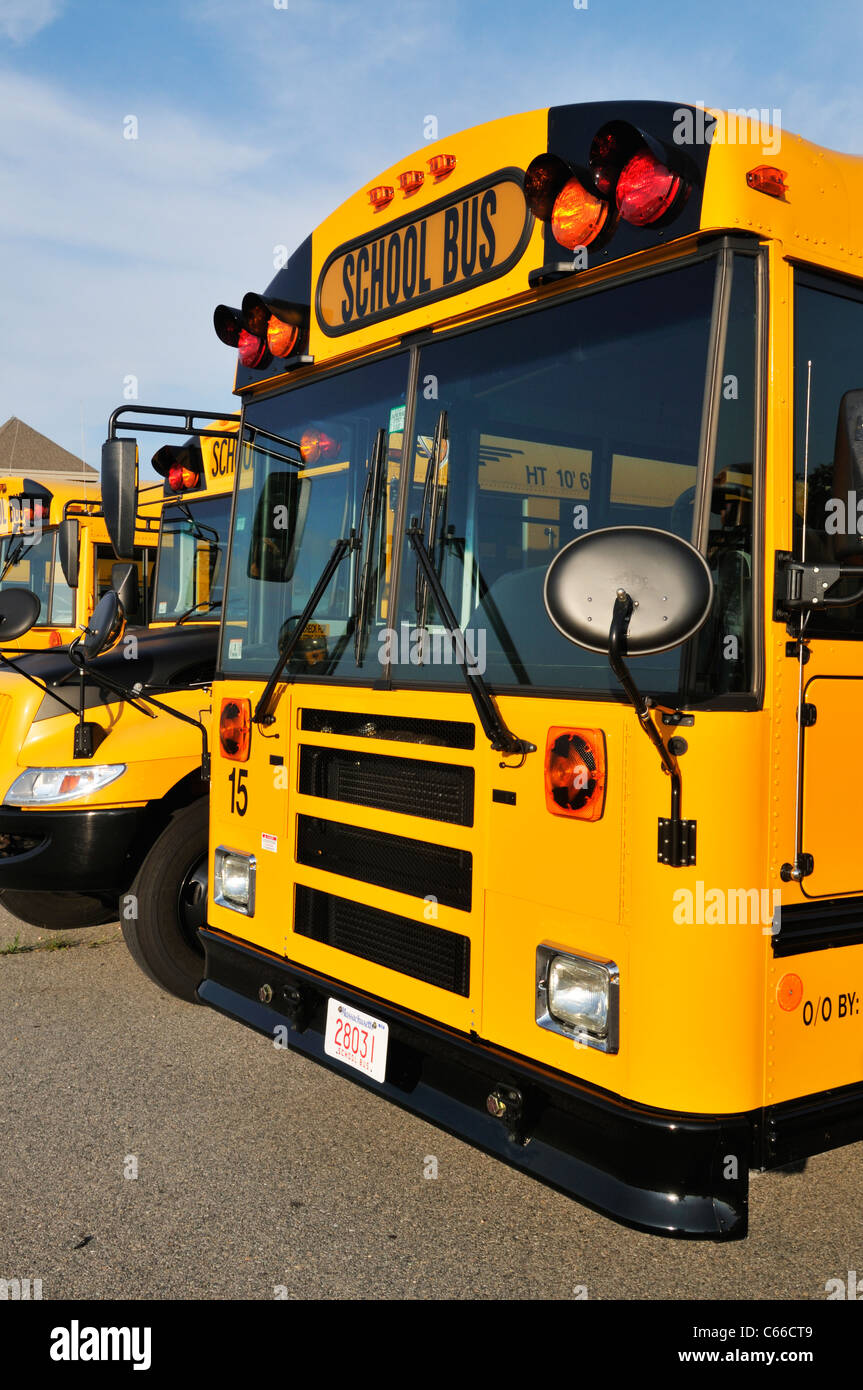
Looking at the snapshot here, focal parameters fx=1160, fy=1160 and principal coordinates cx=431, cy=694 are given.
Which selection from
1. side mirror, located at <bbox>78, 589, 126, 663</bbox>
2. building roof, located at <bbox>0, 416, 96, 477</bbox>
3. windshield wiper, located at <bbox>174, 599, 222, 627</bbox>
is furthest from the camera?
building roof, located at <bbox>0, 416, 96, 477</bbox>

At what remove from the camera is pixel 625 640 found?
2.18 m

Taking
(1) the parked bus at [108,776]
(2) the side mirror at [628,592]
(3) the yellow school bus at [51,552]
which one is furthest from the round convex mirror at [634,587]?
(3) the yellow school bus at [51,552]

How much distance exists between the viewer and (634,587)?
220 centimetres

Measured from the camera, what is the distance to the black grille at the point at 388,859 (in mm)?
2934

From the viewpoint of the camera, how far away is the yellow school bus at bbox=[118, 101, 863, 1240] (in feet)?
7.79

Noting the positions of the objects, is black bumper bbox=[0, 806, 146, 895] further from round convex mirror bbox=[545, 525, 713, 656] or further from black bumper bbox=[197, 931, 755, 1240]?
round convex mirror bbox=[545, 525, 713, 656]

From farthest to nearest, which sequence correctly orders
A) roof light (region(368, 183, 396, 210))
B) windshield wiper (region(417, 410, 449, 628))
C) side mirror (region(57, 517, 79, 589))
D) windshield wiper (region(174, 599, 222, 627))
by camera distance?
side mirror (region(57, 517, 79, 589)) < windshield wiper (region(174, 599, 222, 627)) < roof light (region(368, 183, 396, 210)) < windshield wiper (region(417, 410, 449, 628))

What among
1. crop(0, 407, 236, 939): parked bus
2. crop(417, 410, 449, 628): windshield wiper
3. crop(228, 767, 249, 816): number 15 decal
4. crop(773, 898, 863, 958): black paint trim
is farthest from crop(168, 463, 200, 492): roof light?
crop(773, 898, 863, 958): black paint trim

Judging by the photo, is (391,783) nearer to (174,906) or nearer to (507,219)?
(507,219)

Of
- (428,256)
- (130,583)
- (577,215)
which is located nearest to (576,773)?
(577,215)

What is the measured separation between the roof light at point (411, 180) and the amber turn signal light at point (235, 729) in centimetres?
160

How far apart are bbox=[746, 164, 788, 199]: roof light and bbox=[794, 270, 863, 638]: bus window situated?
0.56 feet

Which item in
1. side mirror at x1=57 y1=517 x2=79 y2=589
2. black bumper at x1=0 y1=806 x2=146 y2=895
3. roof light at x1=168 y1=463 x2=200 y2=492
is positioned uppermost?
roof light at x1=168 y1=463 x2=200 y2=492
